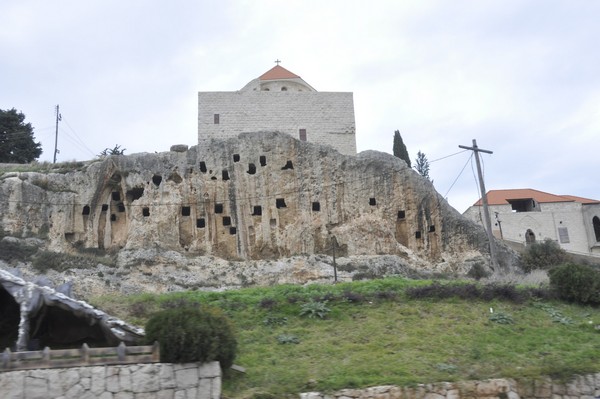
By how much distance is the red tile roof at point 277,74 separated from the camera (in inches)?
2058

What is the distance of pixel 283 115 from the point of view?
47812mm

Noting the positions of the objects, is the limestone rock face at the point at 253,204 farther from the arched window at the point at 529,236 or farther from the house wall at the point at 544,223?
the arched window at the point at 529,236

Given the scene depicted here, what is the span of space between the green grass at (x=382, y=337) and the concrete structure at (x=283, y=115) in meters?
26.6

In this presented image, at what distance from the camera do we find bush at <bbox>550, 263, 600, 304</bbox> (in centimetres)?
2050

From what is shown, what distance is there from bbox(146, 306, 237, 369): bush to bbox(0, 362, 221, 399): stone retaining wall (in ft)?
0.74

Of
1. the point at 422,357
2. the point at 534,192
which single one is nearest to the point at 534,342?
the point at 422,357

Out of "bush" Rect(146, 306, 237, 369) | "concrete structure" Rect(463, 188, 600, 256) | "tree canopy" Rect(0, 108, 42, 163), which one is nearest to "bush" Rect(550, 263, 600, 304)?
"bush" Rect(146, 306, 237, 369)

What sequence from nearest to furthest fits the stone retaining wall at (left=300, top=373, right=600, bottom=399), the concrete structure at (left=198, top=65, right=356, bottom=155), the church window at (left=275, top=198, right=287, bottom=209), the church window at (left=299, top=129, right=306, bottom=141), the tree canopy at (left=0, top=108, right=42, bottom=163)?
the stone retaining wall at (left=300, top=373, right=600, bottom=399) < the church window at (left=275, top=198, right=287, bottom=209) < the concrete structure at (left=198, top=65, right=356, bottom=155) < the church window at (left=299, top=129, right=306, bottom=141) < the tree canopy at (left=0, top=108, right=42, bottom=163)

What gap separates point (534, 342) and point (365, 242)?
23283 mm

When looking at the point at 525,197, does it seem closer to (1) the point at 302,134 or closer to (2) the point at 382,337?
(1) the point at 302,134

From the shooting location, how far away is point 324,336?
1669 cm

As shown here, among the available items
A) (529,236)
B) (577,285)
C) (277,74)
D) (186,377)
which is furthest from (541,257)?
(186,377)

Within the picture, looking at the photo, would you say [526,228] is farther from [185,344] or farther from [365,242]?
[185,344]

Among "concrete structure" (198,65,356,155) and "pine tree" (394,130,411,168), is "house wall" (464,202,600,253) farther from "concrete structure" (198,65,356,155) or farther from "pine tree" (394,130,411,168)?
"concrete structure" (198,65,356,155)
